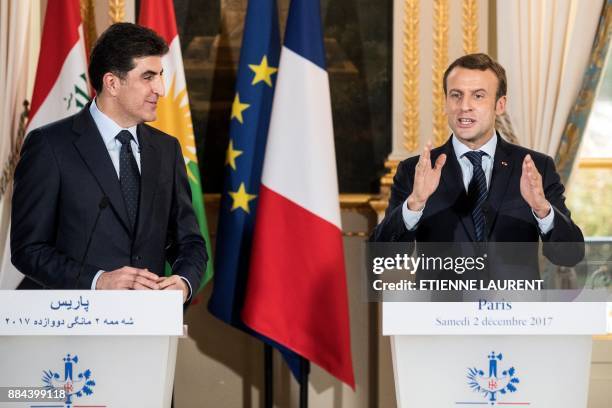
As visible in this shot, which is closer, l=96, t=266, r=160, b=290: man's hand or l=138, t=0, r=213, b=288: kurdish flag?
l=96, t=266, r=160, b=290: man's hand

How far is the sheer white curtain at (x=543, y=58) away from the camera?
4.37 metres

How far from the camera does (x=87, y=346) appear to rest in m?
2.43

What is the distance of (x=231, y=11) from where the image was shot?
4.71 meters

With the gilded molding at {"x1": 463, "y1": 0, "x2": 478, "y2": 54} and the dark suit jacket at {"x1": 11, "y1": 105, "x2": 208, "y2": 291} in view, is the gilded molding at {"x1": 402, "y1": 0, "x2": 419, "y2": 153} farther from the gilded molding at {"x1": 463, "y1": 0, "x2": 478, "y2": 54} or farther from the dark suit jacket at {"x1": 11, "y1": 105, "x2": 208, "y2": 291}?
the dark suit jacket at {"x1": 11, "y1": 105, "x2": 208, "y2": 291}

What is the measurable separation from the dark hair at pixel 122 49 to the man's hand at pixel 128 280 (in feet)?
2.27

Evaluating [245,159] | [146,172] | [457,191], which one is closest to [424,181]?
[457,191]

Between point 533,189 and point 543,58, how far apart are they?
191cm

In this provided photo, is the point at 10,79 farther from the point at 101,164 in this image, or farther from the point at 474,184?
the point at 474,184

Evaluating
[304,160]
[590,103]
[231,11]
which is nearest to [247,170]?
[304,160]

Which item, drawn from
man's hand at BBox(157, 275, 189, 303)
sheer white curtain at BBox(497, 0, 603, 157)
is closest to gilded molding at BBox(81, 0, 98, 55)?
sheer white curtain at BBox(497, 0, 603, 157)

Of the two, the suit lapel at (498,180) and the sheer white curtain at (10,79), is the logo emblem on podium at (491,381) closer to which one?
the suit lapel at (498,180)

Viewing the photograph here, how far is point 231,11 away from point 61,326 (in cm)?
265

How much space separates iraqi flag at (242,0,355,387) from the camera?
165 inches

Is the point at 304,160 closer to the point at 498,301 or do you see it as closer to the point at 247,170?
the point at 247,170
